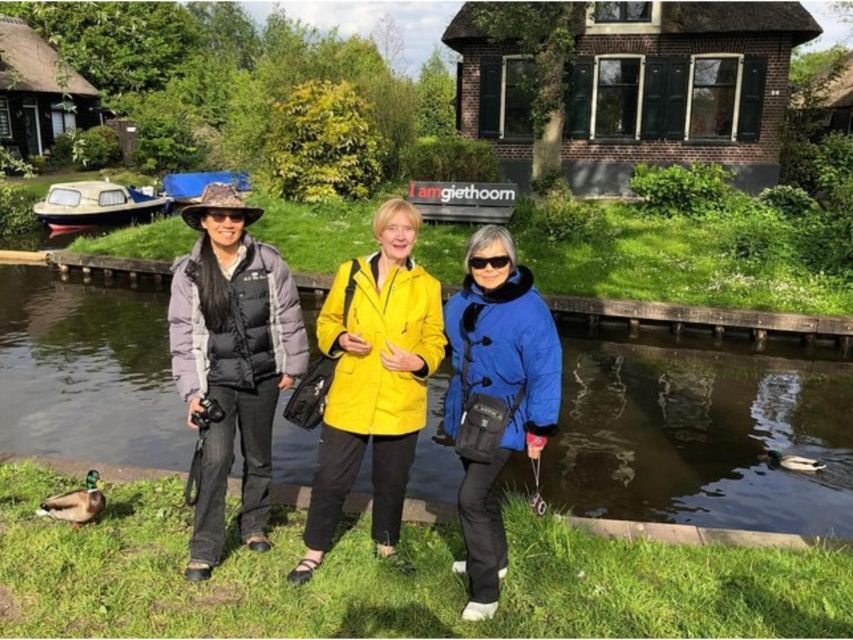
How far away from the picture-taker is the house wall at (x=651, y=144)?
1927cm

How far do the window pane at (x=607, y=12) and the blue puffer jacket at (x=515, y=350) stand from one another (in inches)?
736

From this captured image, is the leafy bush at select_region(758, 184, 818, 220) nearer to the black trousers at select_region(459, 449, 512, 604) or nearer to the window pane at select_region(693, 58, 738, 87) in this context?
the window pane at select_region(693, 58, 738, 87)

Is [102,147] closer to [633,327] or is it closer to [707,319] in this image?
[633,327]

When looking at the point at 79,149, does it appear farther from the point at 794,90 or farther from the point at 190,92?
the point at 190,92

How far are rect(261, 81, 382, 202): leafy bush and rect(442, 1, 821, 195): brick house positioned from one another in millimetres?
3499

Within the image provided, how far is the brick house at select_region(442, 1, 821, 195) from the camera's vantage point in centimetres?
1920

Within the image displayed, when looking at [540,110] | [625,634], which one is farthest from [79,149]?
[540,110]

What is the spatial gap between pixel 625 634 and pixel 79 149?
405 centimetres

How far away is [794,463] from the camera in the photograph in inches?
268

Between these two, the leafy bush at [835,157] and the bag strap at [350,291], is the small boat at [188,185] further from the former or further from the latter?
the bag strap at [350,291]

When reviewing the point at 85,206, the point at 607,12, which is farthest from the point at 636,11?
the point at 85,206

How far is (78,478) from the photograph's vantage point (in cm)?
522

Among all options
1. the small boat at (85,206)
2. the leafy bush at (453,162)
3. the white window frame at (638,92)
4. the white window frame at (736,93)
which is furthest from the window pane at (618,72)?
the small boat at (85,206)

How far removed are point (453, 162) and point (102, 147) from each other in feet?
69.0
